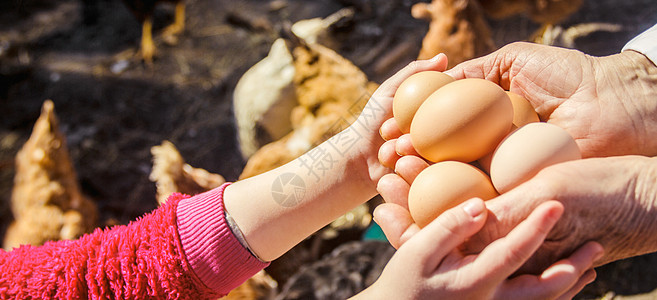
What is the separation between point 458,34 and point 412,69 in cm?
142

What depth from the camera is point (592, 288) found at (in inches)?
64.1

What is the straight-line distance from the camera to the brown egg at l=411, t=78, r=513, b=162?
0.98 metres

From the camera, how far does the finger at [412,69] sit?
46.0 inches

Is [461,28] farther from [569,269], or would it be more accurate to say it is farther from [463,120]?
[569,269]

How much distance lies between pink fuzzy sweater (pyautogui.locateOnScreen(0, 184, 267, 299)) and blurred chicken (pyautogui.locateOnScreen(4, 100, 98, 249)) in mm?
902

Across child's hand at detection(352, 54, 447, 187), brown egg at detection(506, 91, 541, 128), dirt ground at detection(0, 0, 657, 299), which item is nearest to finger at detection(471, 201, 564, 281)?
brown egg at detection(506, 91, 541, 128)

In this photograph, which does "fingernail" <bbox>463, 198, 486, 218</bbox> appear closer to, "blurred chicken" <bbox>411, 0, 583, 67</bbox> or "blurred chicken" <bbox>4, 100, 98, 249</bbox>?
"blurred chicken" <bbox>411, 0, 583, 67</bbox>

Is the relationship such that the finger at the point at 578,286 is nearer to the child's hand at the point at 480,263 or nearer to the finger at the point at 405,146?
the child's hand at the point at 480,263

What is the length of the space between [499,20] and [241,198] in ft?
8.46

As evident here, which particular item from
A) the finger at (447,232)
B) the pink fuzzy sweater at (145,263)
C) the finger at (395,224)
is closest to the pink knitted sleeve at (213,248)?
the pink fuzzy sweater at (145,263)

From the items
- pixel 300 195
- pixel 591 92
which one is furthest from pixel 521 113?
pixel 300 195

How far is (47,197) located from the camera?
206 centimetres

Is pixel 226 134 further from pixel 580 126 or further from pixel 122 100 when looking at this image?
pixel 580 126

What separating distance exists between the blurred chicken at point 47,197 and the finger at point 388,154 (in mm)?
1545
